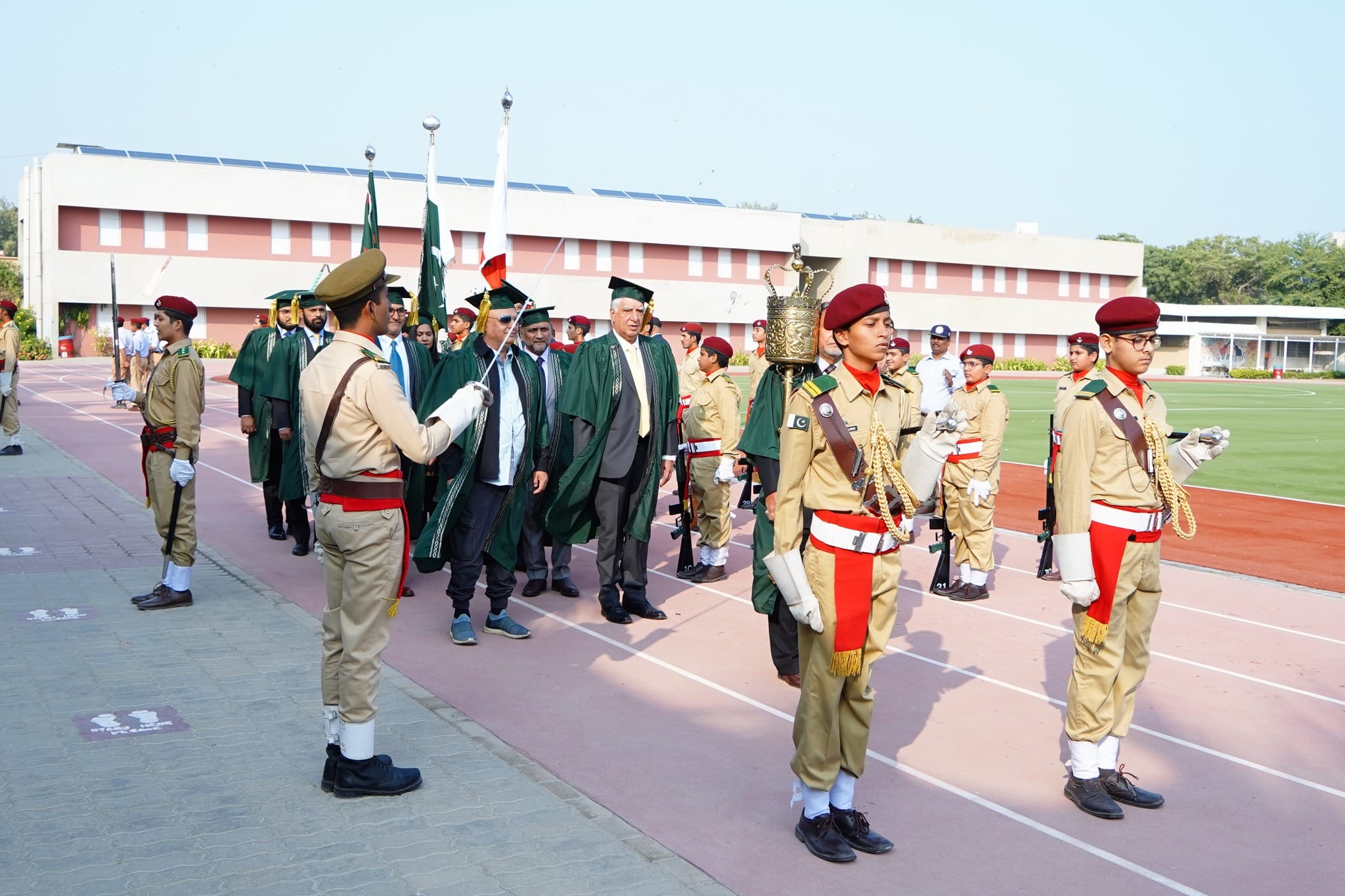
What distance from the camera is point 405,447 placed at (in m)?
4.90

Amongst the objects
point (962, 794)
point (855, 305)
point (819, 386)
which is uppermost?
point (855, 305)

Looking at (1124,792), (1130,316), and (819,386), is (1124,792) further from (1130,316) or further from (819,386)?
(819,386)

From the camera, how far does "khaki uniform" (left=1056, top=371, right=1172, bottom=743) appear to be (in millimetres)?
5234

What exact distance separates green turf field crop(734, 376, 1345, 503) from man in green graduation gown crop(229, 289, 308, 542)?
13602 mm

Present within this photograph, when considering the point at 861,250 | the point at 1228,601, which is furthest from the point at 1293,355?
the point at 1228,601

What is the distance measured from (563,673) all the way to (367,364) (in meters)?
2.86

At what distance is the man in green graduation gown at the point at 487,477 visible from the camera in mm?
7758

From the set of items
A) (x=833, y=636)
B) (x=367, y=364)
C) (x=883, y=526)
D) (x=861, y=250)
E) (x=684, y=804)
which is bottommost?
(x=684, y=804)

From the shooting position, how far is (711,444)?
10.9 m

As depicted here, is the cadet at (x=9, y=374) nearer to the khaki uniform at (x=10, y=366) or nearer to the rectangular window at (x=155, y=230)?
the khaki uniform at (x=10, y=366)

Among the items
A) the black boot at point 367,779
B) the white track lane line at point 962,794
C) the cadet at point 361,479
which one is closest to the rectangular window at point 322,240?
the white track lane line at point 962,794

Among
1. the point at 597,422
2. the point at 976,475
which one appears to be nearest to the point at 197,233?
the point at 597,422

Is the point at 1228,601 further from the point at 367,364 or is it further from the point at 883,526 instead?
the point at 367,364

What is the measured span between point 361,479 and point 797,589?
198 cm
